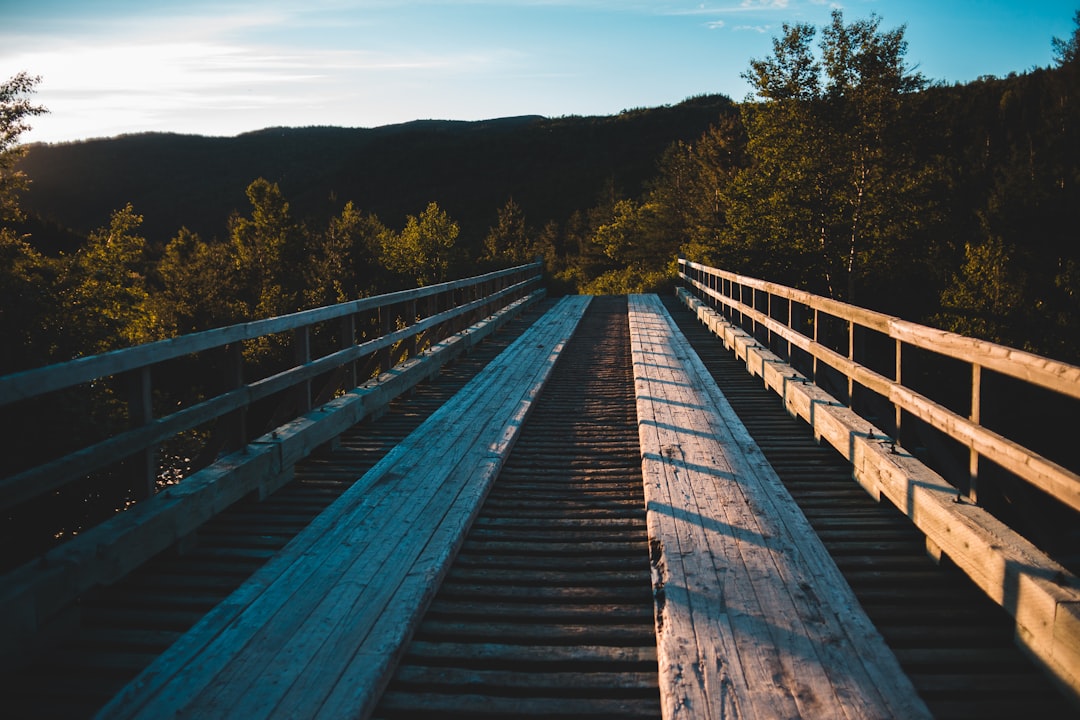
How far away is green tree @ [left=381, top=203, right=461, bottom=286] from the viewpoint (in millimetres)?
57438

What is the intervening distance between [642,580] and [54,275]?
90.7 feet

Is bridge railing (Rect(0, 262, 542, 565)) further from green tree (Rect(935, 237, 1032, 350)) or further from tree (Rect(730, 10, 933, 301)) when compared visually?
green tree (Rect(935, 237, 1032, 350))

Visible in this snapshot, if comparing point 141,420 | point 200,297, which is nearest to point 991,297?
point 141,420

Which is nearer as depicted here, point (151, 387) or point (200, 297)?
point (151, 387)

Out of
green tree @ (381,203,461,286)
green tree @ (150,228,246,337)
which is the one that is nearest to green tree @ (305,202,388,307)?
green tree @ (381,203,461,286)

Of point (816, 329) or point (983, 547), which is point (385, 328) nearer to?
point (816, 329)

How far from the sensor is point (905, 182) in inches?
1075

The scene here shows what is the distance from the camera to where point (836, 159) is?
28.4 metres

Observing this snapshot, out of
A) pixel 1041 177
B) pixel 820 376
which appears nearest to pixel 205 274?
pixel 1041 177

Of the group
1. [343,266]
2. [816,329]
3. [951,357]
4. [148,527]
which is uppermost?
[343,266]

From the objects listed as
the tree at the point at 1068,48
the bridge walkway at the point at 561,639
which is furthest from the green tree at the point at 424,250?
the bridge walkway at the point at 561,639

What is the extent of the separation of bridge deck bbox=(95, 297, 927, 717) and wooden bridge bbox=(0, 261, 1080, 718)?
1cm

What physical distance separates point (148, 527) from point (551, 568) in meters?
1.79

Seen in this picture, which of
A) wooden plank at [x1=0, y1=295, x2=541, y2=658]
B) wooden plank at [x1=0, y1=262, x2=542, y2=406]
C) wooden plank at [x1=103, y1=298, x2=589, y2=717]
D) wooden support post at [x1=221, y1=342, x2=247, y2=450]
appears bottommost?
wooden plank at [x1=103, y1=298, x2=589, y2=717]
